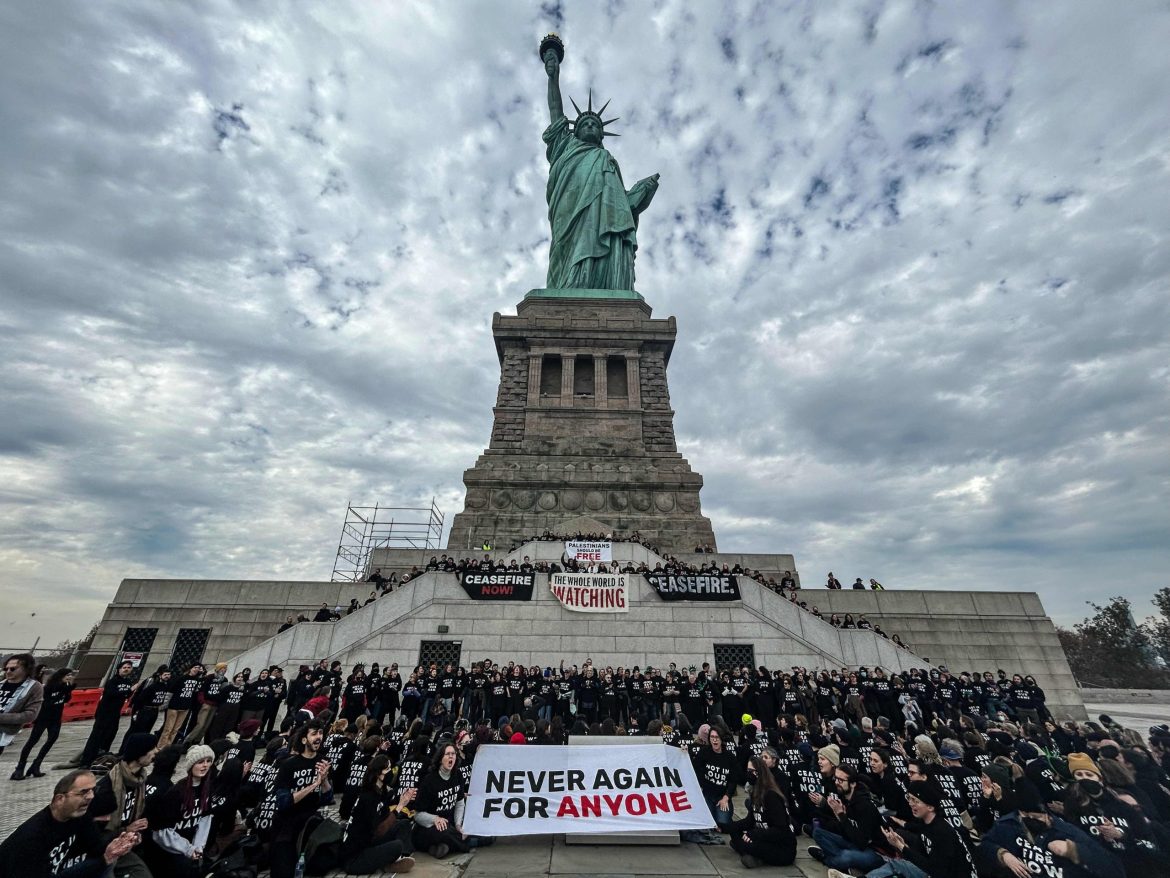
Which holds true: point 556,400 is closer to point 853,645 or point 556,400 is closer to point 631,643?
point 631,643

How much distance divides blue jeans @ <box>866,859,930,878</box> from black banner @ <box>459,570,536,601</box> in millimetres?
14682

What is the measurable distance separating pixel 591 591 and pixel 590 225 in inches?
1320

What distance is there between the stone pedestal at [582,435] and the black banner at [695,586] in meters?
8.55

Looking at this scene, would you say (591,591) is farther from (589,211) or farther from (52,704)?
(589,211)

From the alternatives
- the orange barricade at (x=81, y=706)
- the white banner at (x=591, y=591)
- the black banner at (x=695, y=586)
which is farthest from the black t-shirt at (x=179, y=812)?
the black banner at (x=695, y=586)

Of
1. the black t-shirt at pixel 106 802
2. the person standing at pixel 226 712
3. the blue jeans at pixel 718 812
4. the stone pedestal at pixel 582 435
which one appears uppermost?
the stone pedestal at pixel 582 435

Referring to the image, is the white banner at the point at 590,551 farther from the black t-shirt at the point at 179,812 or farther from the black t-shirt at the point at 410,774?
the black t-shirt at the point at 179,812

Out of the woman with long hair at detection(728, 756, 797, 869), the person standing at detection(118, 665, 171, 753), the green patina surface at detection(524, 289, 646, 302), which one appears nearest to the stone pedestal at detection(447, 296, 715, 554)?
the green patina surface at detection(524, 289, 646, 302)

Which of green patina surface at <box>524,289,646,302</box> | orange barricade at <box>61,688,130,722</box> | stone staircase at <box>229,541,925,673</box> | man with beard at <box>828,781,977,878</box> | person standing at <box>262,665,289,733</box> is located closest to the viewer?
man with beard at <box>828,781,977,878</box>

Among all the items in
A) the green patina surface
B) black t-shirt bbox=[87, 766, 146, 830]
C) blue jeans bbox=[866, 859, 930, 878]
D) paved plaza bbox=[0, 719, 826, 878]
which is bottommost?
paved plaza bbox=[0, 719, 826, 878]

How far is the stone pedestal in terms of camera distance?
30734 millimetres

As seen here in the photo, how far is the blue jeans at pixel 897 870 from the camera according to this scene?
5.96 m

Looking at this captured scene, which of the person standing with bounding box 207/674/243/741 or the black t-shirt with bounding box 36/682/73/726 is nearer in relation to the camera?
the black t-shirt with bounding box 36/682/73/726

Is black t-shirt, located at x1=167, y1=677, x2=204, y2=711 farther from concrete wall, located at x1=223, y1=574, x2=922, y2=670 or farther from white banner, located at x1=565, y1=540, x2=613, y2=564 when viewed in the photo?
white banner, located at x1=565, y1=540, x2=613, y2=564
